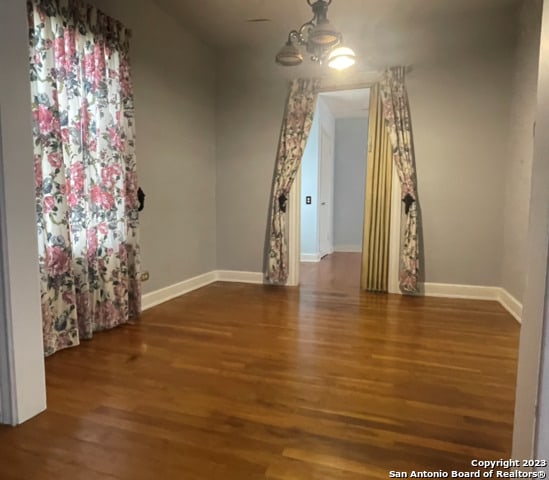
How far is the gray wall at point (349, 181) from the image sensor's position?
Result: 7.73 metres

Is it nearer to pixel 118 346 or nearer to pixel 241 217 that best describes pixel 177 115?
pixel 241 217

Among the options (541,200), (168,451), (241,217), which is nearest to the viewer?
(541,200)

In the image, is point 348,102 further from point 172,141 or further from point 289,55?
point 289,55

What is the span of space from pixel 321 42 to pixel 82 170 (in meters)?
1.92

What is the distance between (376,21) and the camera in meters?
3.78

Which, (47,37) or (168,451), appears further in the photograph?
(47,37)

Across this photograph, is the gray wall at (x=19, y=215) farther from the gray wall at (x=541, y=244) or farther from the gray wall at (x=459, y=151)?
the gray wall at (x=459, y=151)

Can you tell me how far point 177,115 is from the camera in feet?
12.9

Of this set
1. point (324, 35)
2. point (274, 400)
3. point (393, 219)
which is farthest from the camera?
point (393, 219)

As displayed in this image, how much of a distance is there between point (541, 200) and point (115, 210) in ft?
9.34

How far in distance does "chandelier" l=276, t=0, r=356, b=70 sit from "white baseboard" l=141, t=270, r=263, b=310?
2429mm

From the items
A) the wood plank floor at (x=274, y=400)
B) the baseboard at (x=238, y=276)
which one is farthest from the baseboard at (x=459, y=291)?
the baseboard at (x=238, y=276)

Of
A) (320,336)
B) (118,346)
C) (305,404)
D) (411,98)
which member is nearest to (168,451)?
(305,404)

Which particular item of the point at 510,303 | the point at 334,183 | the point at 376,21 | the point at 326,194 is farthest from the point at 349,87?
the point at 334,183
